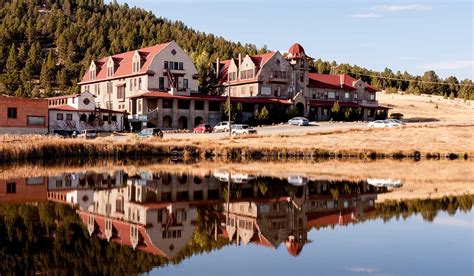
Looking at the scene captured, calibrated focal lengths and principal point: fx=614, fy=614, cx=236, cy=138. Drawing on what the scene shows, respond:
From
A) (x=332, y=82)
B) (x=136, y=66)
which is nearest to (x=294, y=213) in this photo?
(x=136, y=66)

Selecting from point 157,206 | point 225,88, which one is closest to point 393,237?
point 157,206

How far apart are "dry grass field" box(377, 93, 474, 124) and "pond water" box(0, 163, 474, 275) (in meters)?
75.5

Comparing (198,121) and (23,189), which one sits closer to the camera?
(23,189)

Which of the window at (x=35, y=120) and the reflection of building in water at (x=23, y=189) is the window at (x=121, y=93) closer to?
the window at (x=35, y=120)

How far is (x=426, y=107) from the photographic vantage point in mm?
123438

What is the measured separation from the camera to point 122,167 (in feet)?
140

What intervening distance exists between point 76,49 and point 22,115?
96.1m

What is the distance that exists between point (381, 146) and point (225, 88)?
142 ft

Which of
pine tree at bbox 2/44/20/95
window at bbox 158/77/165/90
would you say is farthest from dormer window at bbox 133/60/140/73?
pine tree at bbox 2/44/20/95

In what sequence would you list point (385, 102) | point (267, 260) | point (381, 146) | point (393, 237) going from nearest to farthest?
point (267, 260) → point (393, 237) → point (381, 146) → point (385, 102)

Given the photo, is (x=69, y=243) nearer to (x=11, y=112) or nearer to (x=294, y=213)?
(x=294, y=213)

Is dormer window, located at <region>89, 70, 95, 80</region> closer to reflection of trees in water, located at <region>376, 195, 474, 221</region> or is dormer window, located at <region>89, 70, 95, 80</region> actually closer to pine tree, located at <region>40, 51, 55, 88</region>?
pine tree, located at <region>40, 51, 55, 88</region>

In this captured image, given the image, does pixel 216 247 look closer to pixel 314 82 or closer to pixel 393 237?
pixel 393 237

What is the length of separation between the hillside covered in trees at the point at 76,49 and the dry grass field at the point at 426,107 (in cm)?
1488
